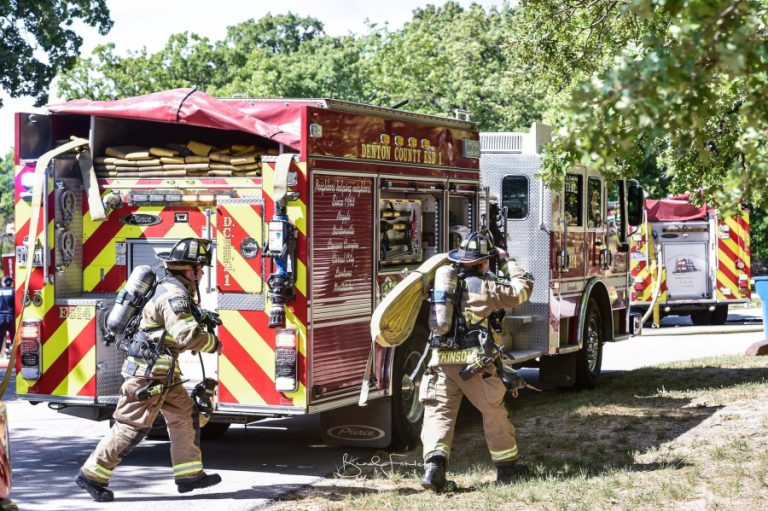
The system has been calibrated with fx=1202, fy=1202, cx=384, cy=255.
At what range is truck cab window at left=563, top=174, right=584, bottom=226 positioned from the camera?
40.9 ft

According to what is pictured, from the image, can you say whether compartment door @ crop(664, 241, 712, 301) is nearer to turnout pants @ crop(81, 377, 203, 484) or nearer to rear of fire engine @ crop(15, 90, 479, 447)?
rear of fire engine @ crop(15, 90, 479, 447)

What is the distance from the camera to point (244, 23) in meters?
57.8

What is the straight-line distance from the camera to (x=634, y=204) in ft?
46.5

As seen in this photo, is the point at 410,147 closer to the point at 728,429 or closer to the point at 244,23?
the point at 728,429

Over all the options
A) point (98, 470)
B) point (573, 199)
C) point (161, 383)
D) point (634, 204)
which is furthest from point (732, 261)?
point (98, 470)

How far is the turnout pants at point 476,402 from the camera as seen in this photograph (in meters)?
8.16

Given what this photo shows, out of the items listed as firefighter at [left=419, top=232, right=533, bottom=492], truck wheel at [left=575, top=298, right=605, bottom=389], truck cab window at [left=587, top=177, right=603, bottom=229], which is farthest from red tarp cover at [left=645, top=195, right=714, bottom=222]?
firefighter at [left=419, top=232, right=533, bottom=492]

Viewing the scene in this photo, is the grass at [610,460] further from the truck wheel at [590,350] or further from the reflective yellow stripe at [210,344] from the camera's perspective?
the reflective yellow stripe at [210,344]

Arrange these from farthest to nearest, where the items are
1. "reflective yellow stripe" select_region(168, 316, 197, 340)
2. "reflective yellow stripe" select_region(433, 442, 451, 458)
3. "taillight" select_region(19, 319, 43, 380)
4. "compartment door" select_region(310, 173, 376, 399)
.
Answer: "taillight" select_region(19, 319, 43, 380) → "compartment door" select_region(310, 173, 376, 399) → "reflective yellow stripe" select_region(433, 442, 451, 458) → "reflective yellow stripe" select_region(168, 316, 197, 340)

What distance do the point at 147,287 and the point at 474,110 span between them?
28.2 m

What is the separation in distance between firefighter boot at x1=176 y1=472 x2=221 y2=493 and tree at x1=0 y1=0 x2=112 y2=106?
1697 centimetres

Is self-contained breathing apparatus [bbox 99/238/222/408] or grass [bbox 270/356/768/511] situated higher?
self-contained breathing apparatus [bbox 99/238/222/408]

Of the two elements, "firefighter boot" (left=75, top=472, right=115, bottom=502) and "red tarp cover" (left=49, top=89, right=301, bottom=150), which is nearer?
"firefighter boot" (left=75, top=472, right=115, bottom=502)

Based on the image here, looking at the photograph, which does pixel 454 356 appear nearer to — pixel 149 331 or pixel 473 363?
pixel 473 363
